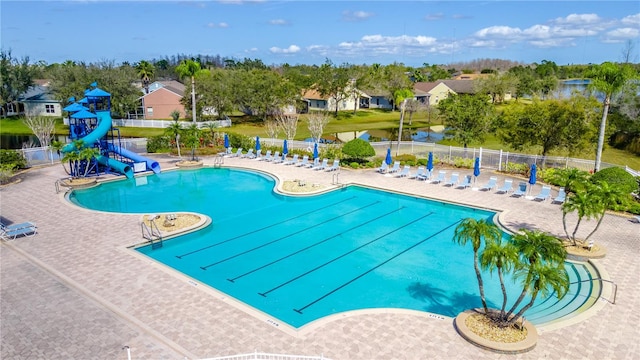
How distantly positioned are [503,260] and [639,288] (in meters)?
6.12

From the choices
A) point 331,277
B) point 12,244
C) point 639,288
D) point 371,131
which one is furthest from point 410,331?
point 371,131

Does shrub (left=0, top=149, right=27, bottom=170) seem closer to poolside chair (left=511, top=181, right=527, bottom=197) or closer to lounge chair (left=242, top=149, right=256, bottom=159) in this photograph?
lounge chair (left=242, top=149, right=256, bottom=159)

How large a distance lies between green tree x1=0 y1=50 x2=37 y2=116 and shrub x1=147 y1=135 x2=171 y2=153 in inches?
1477

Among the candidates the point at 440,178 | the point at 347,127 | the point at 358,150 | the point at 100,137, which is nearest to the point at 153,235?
the point at 100,137

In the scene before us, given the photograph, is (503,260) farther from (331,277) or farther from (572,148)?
(572,148)

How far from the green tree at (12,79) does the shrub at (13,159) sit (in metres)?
38.8

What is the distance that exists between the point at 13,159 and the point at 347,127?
37.0m

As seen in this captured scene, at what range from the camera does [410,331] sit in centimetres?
1036

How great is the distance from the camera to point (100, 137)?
86.6 ft

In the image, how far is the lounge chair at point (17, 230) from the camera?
16.4 metres

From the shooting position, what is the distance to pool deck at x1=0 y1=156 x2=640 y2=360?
9.61 metres

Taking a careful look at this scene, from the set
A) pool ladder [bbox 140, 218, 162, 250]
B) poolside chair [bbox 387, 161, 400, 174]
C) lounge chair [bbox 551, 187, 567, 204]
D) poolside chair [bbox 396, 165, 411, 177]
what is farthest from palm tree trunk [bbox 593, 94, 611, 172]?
pool ladder [bbox 140, 218, 162, 250]

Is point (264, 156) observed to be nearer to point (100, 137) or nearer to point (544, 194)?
point (100, 137)

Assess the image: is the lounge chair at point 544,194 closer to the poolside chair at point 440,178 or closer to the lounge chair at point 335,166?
the poolside chair at point 440,178
